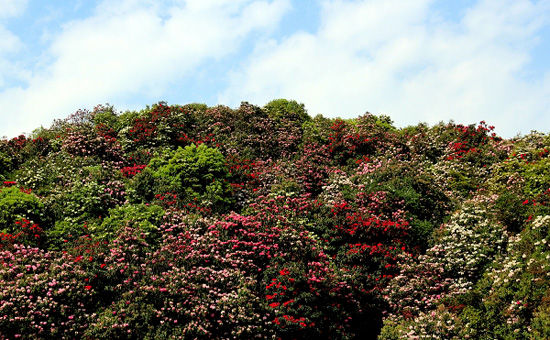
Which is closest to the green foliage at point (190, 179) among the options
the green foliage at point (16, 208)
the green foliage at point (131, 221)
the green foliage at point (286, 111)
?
the green foliage at point (131, 221)

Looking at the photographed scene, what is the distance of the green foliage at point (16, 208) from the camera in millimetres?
15141

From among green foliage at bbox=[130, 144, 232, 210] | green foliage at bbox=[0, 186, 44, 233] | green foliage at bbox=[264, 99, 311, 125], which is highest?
green foliage at bbox=[264, 99, 311, 125]

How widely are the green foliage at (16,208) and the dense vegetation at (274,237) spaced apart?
5 centimetres

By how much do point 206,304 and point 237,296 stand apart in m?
0.92

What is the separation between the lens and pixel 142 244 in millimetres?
14945

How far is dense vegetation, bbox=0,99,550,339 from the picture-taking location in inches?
501

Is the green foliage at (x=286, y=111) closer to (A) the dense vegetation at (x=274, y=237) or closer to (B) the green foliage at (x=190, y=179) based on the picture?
(A) the dense vegetation at (x=274, y=237)

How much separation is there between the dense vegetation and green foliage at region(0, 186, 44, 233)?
0.05m

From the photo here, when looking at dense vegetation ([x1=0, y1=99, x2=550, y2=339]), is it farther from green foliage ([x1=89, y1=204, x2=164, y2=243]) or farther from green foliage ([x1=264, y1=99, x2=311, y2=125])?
green foliage ([x1=264, y1=99, x2=311, y2=125])

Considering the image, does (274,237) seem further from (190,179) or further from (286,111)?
(286,111)

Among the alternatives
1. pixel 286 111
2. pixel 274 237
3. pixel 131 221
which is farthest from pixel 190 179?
pixel 286 111

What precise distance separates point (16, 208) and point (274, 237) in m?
8.65

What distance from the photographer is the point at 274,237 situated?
15758mm

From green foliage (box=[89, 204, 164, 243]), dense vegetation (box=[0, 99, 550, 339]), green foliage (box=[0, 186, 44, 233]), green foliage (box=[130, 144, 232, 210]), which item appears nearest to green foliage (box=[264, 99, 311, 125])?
dense vegetation (box=[0, 99, 550, 339])
